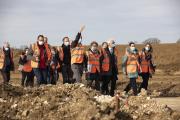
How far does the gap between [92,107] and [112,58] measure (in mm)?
7857

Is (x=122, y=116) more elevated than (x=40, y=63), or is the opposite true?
(x=40, y=63)

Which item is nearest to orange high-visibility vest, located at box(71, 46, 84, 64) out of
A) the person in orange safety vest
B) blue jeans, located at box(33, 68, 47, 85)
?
the person in orange safety vest

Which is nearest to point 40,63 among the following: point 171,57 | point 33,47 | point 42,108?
point 33,47

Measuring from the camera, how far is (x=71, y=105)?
1051cm

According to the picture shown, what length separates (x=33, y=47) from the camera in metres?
15.2

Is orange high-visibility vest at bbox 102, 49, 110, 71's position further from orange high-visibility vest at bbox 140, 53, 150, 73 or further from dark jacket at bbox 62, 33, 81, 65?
orange high-visibility vest at bbox 140, 53, 150, 73

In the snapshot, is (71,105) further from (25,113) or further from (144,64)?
(144,64)

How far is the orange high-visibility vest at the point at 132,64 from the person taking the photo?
17875 millimetres

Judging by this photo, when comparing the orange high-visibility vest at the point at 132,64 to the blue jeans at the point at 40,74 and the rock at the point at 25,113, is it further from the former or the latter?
the rock at the point at 25,113

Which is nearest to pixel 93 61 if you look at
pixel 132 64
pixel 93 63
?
pixel 93 63

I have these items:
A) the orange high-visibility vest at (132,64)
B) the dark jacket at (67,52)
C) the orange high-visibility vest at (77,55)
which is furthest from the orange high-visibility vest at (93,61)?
the orange high-visibility vest at (132,64)

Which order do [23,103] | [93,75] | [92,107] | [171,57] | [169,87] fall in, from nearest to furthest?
[92,107], [23,103], [93,75], [169,87], [171,57]

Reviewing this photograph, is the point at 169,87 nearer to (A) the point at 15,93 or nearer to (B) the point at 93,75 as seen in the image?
(B) the point at 93,75

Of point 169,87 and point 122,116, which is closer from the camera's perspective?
point 122,116
